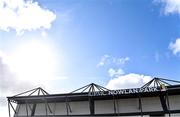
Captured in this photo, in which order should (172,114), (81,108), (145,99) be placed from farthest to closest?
(81,108), (145,99), (172,114)

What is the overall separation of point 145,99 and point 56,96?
9286mm

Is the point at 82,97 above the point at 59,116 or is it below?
above

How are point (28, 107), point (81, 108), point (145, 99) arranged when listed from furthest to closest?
point (28, 107) → point (81, 108) → point (145, 99)

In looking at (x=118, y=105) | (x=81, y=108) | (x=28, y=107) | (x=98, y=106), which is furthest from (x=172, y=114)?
(x=28, y=107)

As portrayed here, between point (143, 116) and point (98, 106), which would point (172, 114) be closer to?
point (143, 116)

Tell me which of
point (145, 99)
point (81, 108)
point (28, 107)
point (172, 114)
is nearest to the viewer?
point (172, 114)

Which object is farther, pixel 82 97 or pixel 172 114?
pixel 82 97

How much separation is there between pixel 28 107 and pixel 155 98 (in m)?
14.7

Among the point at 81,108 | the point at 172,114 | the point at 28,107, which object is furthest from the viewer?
the point at 28,107

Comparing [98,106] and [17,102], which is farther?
[17,102]

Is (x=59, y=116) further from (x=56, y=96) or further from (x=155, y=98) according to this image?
(x=155, y=98)

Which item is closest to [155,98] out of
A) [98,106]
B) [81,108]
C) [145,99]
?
[145,99]

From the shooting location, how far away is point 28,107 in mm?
31750

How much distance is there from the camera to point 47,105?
30672 mm
